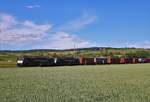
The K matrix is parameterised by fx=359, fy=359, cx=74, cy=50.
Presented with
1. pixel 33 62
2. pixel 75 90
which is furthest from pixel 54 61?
pixel 75 90

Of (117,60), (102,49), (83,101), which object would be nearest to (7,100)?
(83,101)

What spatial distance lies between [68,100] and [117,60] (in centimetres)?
8464

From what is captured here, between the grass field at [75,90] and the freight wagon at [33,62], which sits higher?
the freight wagon at [33,62]

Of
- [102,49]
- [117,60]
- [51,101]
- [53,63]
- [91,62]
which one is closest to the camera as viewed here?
[51,101]

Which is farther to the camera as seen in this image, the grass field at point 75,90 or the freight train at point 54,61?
the freight train at point 54,61

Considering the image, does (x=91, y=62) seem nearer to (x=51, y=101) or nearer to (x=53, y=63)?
(x=53, y=63)

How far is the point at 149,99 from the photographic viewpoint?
12.8m

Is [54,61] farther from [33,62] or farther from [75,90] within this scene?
[75,90]

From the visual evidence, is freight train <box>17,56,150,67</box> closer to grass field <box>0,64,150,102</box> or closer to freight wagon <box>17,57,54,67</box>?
freight wagon <box>17,57,54,67</box>

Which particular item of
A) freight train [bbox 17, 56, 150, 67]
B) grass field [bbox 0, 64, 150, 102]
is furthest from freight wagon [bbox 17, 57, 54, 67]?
grass field [bbox 0, 64, 150, 102]

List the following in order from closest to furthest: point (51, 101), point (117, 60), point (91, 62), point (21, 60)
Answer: point (51, 101)
point (21, 60)
point (91, 62)
point (117, 60)

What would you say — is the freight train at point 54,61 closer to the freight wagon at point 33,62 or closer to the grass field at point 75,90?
the freight wagon at point 33,62

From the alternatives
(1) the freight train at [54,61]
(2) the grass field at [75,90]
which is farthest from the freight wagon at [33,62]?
(2) the grass field at [75,90]

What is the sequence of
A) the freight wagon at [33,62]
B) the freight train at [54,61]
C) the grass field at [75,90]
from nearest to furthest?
the grass field at [75,90]
the freight wagon at [33,62]
the freight train at [54,61]
